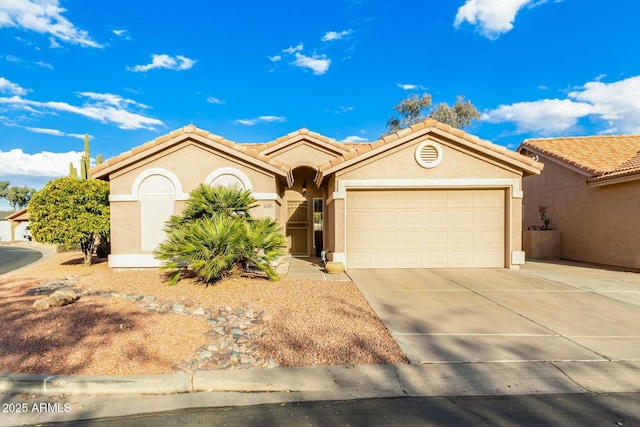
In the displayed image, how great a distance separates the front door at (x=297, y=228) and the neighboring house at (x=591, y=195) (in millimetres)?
10749

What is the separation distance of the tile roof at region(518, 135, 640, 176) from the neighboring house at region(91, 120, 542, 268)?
4.04 meters

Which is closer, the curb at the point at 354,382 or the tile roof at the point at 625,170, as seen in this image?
the curb at the point at 354,382

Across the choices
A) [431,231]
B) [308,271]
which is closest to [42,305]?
[308,271]

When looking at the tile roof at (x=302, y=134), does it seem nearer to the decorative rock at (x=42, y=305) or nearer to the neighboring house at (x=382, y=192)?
the neighboring house at (x=382, y=192)

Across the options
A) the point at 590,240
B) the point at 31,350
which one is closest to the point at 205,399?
the point at 31,350

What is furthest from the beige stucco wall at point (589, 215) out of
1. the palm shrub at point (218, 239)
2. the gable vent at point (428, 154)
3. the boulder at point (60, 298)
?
the boulder at point (60, 298)

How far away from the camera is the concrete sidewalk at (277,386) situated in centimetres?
304

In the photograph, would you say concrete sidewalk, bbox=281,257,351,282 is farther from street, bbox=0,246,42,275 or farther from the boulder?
street, bbox=0,246,42,275

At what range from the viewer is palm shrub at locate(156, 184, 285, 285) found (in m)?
6.66

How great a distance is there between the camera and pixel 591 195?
451 inches

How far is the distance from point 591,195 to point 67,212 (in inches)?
713

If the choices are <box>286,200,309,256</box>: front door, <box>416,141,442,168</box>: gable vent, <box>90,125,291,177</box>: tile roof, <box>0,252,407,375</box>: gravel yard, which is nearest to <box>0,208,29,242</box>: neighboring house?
<box>90,125,291,177</box>: tile roof

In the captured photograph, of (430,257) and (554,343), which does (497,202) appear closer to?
(430,257)

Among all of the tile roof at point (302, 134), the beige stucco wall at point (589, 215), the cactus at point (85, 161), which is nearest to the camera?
the beige stucco wall at point (589, 215)
